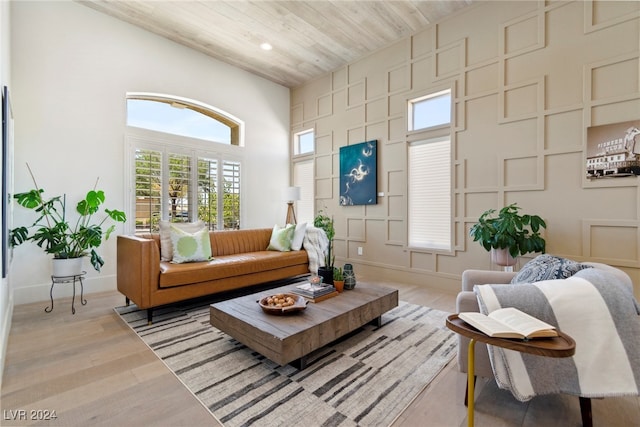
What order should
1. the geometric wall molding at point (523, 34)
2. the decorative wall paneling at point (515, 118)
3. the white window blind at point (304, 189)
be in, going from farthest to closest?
the white window blind at point (304, 189), the geometric wall molding at point (523, 34), the decorative wall paneling at point (515, 118)

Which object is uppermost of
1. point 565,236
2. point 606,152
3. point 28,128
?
point 28,128

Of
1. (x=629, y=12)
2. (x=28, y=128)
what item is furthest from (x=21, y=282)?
(x=629, y=12)

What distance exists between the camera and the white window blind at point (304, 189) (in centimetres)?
571

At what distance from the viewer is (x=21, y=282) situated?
129 inches

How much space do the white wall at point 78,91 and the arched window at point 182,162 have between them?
20cm

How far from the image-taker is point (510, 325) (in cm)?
109

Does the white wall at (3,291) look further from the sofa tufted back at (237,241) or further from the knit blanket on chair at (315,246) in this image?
the knit blanket on chair at (315,246)

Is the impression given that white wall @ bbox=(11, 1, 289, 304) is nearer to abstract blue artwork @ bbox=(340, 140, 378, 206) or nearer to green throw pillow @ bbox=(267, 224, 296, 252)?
green throw pillow @ bbox=(267, 224, 296, 252)

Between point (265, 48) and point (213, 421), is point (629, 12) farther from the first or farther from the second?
point (213, 421)

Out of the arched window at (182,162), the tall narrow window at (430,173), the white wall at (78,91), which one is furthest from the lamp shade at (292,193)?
the tall narrow window at (430,173)

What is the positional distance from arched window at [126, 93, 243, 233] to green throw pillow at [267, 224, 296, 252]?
1191mm

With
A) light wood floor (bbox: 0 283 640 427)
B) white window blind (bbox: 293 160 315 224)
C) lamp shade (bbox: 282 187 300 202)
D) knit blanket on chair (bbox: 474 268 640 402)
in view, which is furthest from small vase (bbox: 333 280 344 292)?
white window blind (bbox: 293 160 315 224)

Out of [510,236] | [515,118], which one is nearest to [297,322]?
[510,236]

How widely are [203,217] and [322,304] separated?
314 centimetres
